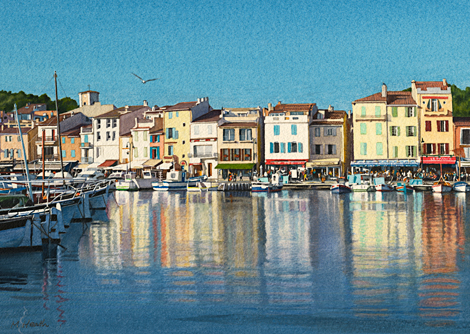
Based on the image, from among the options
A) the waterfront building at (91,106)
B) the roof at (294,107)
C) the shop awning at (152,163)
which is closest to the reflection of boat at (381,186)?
the roof at (294,107)

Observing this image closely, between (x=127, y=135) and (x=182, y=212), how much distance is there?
58.0 meters

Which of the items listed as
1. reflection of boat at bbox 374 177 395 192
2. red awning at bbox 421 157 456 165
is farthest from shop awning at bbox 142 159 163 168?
red awning at bbox 421 157 456 165

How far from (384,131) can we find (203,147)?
90.9 ft

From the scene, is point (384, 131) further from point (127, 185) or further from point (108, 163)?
point (108, 163)

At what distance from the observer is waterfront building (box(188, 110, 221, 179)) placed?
315ft

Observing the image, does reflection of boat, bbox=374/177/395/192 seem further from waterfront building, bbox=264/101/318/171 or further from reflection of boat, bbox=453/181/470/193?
waterfront building, bbox=264/101/318/171

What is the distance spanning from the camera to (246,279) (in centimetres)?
2212

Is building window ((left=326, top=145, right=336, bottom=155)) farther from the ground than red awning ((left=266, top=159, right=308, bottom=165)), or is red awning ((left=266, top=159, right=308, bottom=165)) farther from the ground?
building window ((left=326, top=145, right=336, bottom=155))

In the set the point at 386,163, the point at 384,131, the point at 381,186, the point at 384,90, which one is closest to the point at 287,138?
the point at 384,131

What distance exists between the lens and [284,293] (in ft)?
65.0

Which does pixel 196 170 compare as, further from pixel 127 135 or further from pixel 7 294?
pixel 7 294

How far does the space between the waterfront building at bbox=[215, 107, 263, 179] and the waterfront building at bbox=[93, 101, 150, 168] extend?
21.0 m

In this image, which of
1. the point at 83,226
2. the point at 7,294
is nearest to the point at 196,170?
the point at 83,226

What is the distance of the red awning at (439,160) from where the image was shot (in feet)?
278
